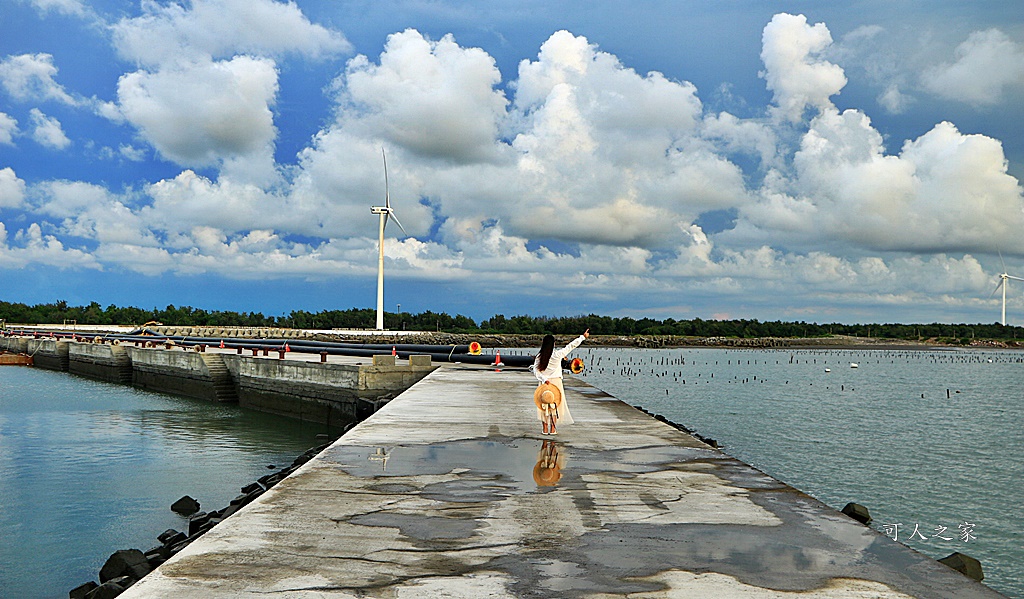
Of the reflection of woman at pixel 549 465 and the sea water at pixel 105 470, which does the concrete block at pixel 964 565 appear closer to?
the reflection of woman at pixel 549 465

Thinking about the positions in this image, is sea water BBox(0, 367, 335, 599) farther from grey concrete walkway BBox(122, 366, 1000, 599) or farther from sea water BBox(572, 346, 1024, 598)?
sea water BBox(572, 346, 1024, 598)

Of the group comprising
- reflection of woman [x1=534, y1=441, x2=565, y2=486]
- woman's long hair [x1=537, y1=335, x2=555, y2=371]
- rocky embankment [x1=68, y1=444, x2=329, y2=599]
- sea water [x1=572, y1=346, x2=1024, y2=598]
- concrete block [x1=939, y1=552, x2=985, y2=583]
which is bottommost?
sea water [x1=572, y1=346, x2=1024, y2=598]

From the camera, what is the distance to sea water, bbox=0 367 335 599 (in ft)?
48.9

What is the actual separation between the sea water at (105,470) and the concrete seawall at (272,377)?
3.38ft

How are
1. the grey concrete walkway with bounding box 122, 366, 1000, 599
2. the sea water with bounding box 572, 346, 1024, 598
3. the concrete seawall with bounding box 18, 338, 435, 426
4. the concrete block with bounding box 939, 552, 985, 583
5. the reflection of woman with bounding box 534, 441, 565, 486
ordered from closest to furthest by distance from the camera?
1. the grey concrete walkway with bounding box 122, 366, 1000, 599
2. the concrete block with bounding box 939, 552, 985, 583
3. the reflection of woman with bounding box 534, 441, 565, 486
4. the sea water with bounding box 572, 346, 1024, 598
5. the concrete seawall with bounding box 18, 338, 435, 426

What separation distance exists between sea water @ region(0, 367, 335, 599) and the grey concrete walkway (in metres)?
6.45

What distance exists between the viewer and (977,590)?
20.8 ft

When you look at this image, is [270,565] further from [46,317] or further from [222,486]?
[46,317]

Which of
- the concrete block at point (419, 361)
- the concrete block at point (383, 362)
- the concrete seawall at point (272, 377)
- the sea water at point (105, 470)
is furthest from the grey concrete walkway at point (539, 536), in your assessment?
the concrete block at point (419, 361)

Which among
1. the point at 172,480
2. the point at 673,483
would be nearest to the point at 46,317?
the point at 172,480

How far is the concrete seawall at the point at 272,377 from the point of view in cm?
3097

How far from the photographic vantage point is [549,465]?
11.6m

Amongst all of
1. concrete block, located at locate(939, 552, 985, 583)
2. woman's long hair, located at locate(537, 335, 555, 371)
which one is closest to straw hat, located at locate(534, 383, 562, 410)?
woman's long hair, located at locate(537, 335, 555, 371)

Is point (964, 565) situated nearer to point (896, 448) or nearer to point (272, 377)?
point (896, 448)
